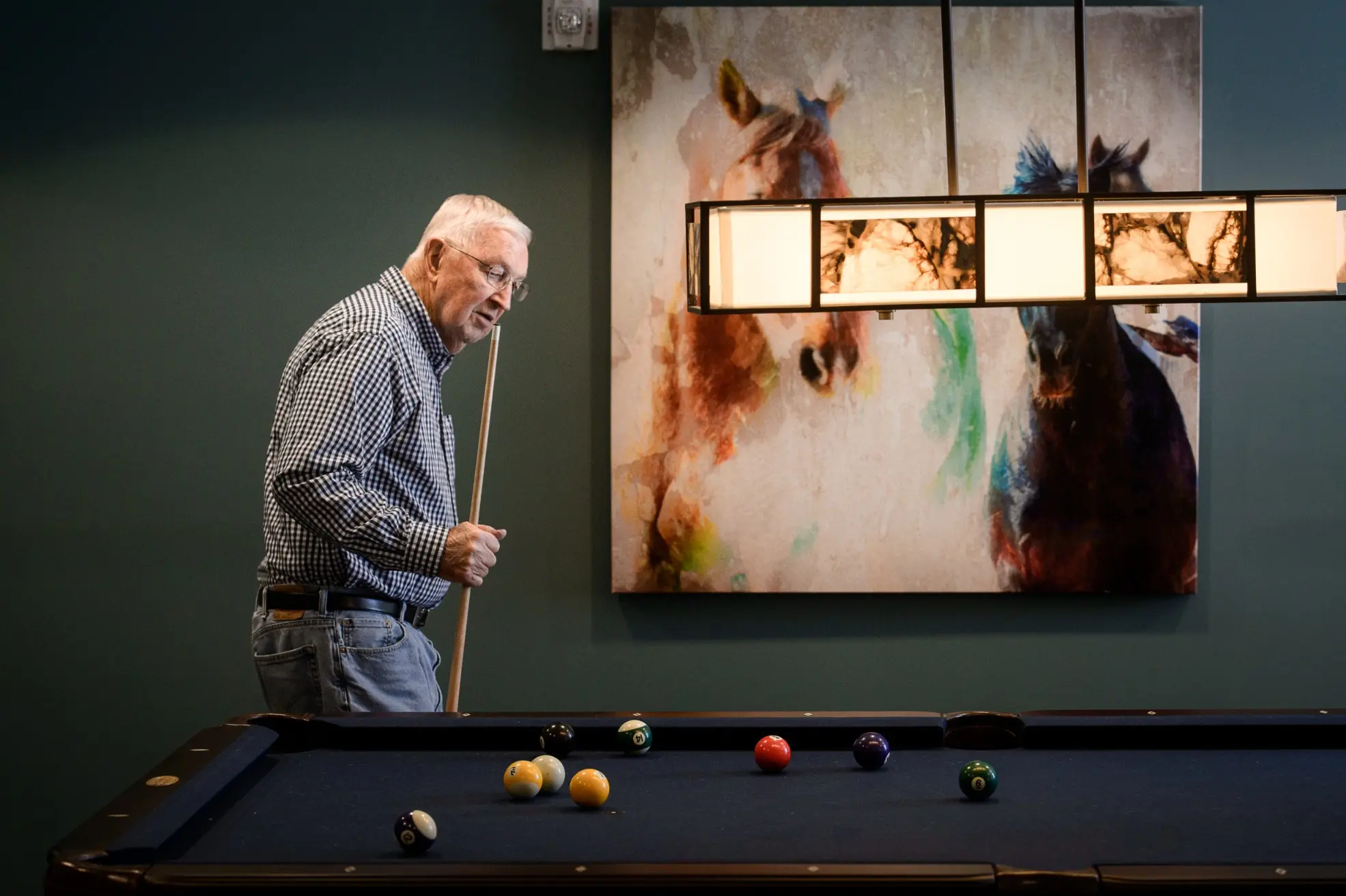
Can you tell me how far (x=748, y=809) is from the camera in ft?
5.79

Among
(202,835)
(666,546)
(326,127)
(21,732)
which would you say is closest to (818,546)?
(666,546)

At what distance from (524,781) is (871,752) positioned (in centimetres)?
54

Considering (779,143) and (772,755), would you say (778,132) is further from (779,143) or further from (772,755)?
(772,755)

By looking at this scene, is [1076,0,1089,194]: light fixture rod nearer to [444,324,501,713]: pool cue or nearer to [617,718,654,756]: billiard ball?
[617,718,654,756]: billiard ball

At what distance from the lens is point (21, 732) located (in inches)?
131

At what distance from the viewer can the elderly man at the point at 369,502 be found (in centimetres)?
236

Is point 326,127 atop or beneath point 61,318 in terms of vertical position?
atop

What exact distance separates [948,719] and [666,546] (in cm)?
122

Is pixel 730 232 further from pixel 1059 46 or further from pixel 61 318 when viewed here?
pixel 61 318

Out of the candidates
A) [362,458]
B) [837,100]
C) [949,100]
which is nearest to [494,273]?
[362,458]

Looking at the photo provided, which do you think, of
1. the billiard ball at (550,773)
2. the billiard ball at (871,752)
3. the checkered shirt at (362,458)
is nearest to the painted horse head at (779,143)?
the checkered shirt at (362,458)

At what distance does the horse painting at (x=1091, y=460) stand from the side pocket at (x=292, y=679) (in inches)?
67.9

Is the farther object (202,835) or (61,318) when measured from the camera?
(61,318)

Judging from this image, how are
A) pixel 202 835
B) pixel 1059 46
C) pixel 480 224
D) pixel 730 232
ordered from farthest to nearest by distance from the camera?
pixel 1059 46 < pixel 480 224 < pixel 730 232 < pixel 202 835
